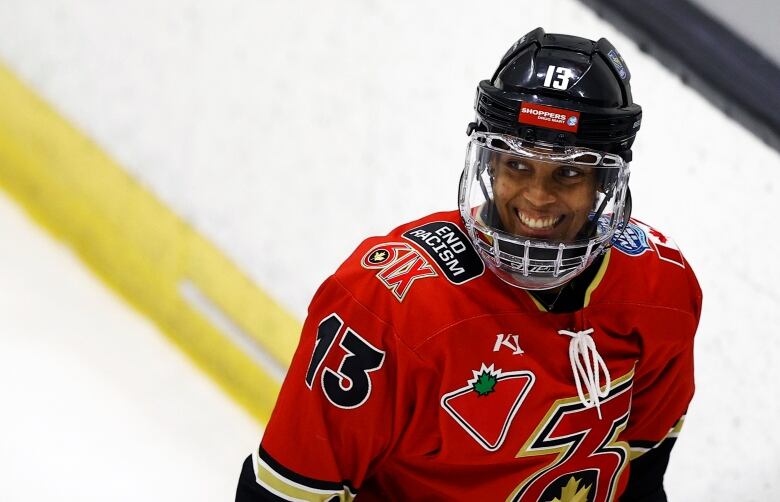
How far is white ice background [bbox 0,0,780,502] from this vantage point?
1844 millimetres

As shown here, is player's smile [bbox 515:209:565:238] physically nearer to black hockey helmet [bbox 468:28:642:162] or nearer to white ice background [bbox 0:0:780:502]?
black hockey helmet [bbox 468:28:642:162]

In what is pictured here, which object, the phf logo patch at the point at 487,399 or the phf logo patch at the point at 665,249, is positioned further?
the phf logo patch at the point at 665,249

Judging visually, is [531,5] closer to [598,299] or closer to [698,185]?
[698,185]

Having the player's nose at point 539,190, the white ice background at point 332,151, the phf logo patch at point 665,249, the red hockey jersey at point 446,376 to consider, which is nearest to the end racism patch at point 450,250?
the red hockey jersey at point 446,376

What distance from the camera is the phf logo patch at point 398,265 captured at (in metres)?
1.29

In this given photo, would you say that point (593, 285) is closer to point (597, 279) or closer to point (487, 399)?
point (597, 279)

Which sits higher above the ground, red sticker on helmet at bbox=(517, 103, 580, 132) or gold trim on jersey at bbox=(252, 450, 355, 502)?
red sticker on helmet at bbox=(517, 103, 580, 132)

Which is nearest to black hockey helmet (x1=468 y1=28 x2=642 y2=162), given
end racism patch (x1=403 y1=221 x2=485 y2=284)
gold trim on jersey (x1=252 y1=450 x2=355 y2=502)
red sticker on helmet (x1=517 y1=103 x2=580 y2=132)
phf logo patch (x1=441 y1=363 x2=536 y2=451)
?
red sticker on helmet (x1=517 y1=103 x2=580 y2=132)

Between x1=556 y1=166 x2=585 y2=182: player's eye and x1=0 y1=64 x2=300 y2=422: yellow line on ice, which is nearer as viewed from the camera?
x1=556 y1=166 x2=585 y2=182: player's eye

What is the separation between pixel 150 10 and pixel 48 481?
3.59 ft

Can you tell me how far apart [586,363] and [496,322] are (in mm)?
106

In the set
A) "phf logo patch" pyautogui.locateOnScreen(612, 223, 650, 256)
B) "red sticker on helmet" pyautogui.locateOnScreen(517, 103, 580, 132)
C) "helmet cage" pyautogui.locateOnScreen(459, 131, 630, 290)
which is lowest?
"phf logo patch" pyautogui.locateOnScreen(612, 223, 650, 256)

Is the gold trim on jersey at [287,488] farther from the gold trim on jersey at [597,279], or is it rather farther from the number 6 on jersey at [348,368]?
the gold trim on jersey at [597,279]

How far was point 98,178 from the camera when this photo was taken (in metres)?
3.01
